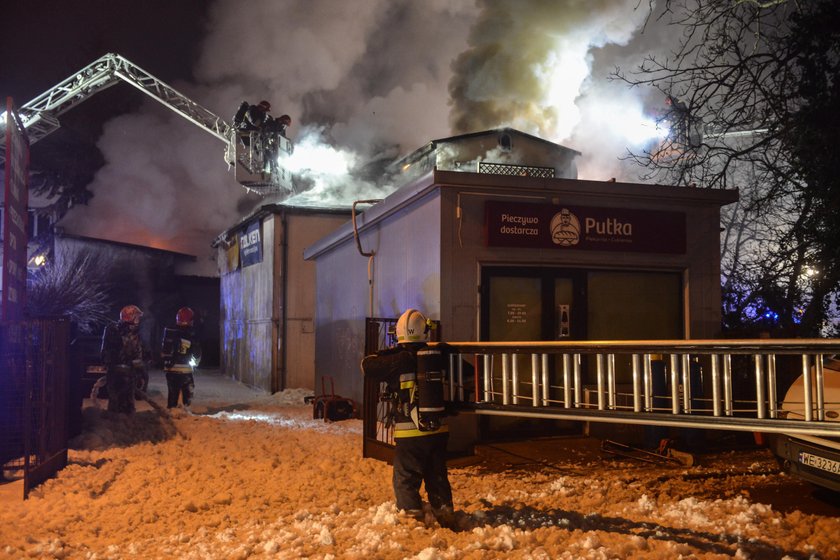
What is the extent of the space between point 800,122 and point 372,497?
31.2 ft

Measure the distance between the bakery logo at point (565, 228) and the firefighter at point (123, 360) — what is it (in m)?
7.21

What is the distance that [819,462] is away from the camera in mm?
6023

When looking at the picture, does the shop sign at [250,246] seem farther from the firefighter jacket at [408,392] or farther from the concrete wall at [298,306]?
the firefighter jacket at [408,392]

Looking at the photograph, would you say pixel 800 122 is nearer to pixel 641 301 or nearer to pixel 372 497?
pixel 641 301

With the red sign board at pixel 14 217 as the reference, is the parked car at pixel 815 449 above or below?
below

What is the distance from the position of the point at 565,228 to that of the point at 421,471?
470 centimetres

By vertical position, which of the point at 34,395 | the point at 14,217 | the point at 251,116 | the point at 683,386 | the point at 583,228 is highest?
the point at 251,116

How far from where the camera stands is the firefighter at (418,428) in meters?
5.47

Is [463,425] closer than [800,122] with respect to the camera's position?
Yes

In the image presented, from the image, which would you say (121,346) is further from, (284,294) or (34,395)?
(284,294)

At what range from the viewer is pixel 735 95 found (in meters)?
9.72

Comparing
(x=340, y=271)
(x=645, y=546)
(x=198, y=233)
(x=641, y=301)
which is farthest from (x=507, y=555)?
(x=198, y=233)

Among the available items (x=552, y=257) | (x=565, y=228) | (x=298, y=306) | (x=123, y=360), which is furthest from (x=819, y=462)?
(x=298, y=306)

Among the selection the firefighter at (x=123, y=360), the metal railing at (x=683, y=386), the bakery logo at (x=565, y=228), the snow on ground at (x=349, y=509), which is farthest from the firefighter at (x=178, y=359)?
the bakery logo at (x=565, y=228)
